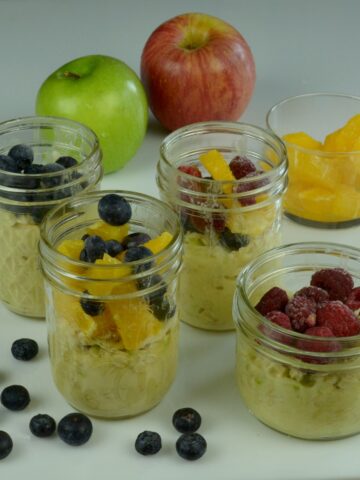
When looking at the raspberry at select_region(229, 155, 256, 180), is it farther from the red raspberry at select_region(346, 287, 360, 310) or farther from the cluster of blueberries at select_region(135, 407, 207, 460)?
the cluster of blueberries at select_region(135, 407, 207, 460)

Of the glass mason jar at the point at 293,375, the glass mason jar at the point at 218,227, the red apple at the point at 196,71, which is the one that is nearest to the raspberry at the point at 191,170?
the glass mason jar at the point at 218,227

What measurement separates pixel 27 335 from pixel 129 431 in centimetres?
35

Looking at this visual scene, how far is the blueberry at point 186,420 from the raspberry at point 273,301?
22 cm

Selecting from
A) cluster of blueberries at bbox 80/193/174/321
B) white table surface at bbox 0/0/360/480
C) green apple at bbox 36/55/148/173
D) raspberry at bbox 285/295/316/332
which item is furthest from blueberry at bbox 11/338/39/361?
green apple at bbox 36/55/148/173

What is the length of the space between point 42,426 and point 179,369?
30 centimetres

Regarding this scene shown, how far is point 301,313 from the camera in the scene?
69.5 inches

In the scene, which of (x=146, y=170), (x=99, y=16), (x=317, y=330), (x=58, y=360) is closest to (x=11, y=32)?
(x=99, y=16)

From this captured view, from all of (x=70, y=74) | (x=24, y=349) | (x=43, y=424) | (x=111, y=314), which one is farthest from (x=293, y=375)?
(x=70, y=74)

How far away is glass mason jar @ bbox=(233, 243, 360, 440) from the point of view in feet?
5.58

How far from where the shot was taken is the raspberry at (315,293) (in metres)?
1.83

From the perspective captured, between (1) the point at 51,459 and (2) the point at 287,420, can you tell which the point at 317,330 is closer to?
(2) the point at 287,420

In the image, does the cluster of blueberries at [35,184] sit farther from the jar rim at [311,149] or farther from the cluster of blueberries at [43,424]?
the jar rim at [311,149]

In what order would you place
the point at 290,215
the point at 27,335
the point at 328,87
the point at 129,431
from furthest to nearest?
the point at 328,87 → the point at 290,215 → the point at 27,335 → the point at 129,431

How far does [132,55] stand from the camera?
3.01 meters
